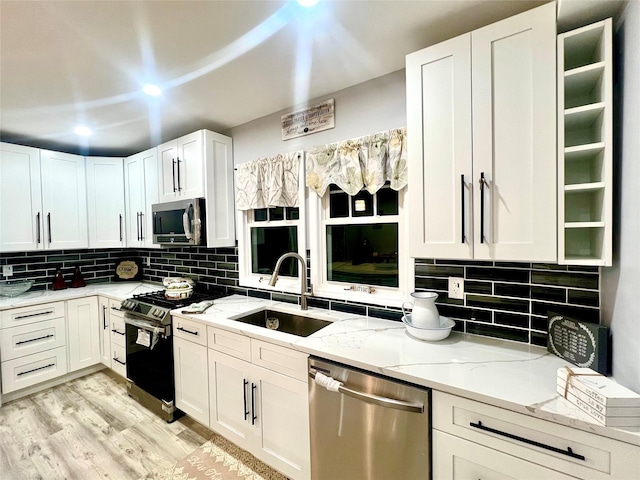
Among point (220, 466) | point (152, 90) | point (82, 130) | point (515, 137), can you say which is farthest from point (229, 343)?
point (82, 130)

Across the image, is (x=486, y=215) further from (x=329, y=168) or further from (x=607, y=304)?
(x=329, y=168)

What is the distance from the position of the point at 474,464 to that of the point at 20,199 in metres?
4.01

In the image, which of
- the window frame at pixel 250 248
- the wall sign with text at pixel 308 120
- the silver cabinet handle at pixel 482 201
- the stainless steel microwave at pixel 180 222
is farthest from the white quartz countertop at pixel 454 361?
the wall sign with text at pixel 308 120

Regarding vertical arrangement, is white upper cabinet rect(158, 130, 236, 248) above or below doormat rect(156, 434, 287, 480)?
above

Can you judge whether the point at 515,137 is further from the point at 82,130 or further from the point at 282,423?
the point at 82,130

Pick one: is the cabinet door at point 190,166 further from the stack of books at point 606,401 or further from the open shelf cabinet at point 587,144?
the stack of books at point 606,401

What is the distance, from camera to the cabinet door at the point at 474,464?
0.96 m

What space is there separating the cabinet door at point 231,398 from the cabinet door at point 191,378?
69mm

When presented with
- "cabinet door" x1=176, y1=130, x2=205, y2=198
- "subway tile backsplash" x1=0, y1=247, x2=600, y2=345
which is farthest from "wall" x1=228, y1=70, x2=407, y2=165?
"subway tile backsplash" x1=0, y1=247, x2=600, y2=345

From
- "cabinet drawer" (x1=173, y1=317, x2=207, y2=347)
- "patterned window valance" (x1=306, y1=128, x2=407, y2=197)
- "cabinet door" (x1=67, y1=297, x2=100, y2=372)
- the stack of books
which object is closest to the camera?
the stack of books

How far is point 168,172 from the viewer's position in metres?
2.70

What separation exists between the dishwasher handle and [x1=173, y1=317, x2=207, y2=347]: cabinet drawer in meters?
1.13

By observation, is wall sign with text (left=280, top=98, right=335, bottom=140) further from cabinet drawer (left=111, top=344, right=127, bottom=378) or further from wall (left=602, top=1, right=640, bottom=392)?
cabinet drawer (left=111, top=344, right=127, bottom=378)

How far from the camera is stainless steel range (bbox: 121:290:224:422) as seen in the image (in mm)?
2201
